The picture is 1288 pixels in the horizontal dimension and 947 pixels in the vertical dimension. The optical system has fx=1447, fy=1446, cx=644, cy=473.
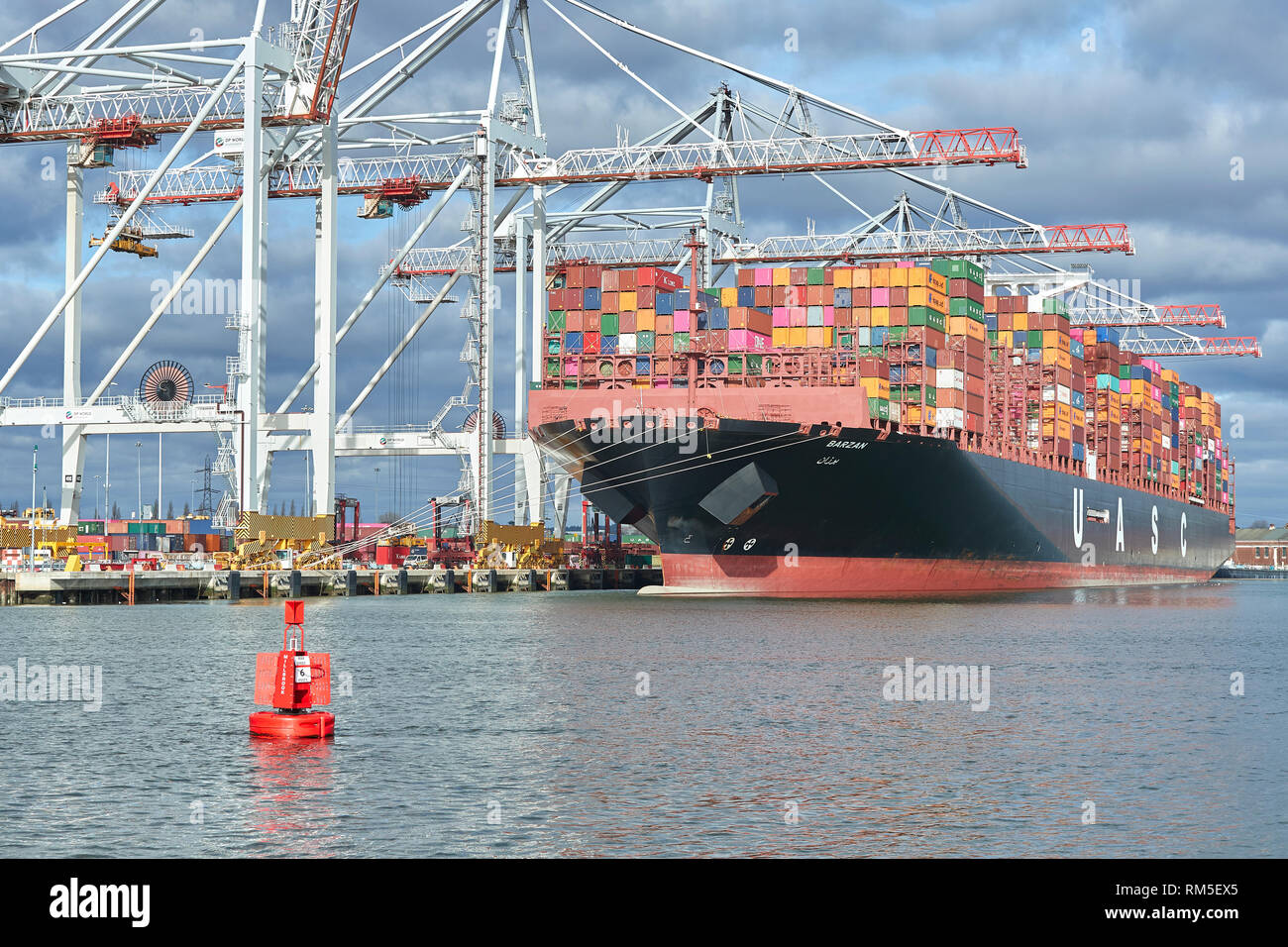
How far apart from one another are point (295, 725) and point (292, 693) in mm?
519

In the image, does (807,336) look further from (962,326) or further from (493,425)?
(493,425)

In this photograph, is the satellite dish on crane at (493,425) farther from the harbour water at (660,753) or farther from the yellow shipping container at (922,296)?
the harbour water at (660,753)

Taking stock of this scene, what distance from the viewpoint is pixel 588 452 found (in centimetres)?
5566

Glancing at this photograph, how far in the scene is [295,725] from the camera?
69.6 feet

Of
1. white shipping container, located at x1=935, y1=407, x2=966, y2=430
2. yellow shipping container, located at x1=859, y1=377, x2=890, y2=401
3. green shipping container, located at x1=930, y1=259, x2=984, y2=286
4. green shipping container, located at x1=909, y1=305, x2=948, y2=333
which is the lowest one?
white shipping container, located at x1=935, y1=407, x2=966, y2=430

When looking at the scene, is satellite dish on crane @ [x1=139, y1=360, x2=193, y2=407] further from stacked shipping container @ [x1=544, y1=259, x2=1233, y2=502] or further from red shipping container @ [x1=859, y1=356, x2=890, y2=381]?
red shipping container @ [x1=859, y1=356, x2=890, y2=381]

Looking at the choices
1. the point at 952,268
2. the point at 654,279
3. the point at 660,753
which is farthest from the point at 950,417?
the point at 660,753

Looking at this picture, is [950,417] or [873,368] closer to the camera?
[873,368]

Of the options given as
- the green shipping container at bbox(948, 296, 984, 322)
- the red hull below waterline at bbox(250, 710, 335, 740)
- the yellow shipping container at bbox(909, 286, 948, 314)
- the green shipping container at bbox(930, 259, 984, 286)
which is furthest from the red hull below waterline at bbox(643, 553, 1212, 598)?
the red hull below waterline at bbox(250, 710, 335, 740)

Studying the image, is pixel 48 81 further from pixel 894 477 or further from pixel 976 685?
pixel 976 685

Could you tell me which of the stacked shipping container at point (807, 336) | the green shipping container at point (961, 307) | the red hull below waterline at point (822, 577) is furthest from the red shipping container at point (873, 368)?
the red hull below waterline at point (822, 577)

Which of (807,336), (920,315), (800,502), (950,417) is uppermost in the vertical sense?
(920,315)

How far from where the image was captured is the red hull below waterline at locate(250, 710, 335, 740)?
21.1 m
